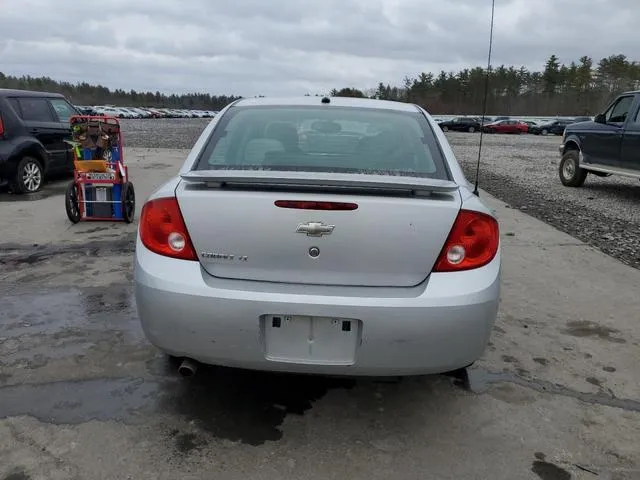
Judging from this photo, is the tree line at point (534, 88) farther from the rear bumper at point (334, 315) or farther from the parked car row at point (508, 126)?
the rear bumper at point (334, 315)

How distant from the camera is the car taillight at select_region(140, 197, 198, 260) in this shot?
255 cm

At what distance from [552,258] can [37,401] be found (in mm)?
5170

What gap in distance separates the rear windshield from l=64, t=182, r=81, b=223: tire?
157 inches

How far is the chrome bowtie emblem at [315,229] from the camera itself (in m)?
2.42

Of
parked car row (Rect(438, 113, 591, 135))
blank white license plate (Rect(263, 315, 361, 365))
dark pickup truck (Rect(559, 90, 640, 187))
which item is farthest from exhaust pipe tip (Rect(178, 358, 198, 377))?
parked car row (Rect(438, 113, 591, 135))

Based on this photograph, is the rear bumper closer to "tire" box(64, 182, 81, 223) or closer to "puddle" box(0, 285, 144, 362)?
"puddle" box(0, 285, 144, 362)

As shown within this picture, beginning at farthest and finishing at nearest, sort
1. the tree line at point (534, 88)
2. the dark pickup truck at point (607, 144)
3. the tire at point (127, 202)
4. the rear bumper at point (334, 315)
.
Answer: the tree line at point (534, 88) < the dark pickup truck at point (607, 144) < the tire at point (127, 202) < the rear bumper at point (334, 315)

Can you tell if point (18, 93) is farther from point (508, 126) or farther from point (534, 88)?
point (534, 88)

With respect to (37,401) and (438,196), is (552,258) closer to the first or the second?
(438,196)

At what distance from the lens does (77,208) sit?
6965 mm

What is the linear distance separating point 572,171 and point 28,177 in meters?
10.7

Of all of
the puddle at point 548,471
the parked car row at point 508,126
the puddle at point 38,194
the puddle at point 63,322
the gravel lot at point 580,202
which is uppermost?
the puddle at point 63,322

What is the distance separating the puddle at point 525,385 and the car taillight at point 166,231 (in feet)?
5.86

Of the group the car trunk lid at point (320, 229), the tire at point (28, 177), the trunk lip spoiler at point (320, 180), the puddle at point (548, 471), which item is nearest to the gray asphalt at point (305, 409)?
the puddle at point (548, 471)
